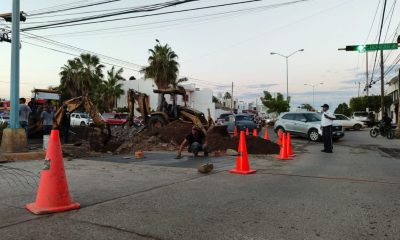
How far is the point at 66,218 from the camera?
5.17m

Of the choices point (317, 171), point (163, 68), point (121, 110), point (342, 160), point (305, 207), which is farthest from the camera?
point (121, 110)

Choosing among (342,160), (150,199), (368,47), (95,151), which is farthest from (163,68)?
(150,199)

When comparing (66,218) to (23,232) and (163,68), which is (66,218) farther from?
(163,68)

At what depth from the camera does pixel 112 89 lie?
201ft

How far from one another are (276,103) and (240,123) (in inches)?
1727

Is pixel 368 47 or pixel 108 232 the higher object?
pixel 368 47

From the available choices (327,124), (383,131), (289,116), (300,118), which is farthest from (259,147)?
(383,131)

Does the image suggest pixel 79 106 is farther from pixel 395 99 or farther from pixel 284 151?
pixel 395 99

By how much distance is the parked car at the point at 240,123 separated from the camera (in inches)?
1025

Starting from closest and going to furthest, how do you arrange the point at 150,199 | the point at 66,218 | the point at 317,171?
the point at 66,218 < the point at 150,199 < the point at 317,171

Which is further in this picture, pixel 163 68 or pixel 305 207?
pixel 163 68

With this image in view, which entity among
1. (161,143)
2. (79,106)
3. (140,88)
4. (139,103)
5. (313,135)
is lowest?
(161,143)

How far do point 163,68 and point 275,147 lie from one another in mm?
34359

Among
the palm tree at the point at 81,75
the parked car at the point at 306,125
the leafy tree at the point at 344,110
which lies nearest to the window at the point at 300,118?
the parked car at the point at 306,125
